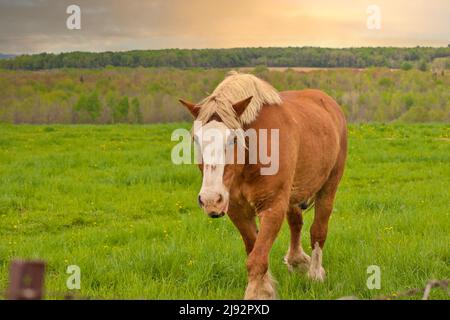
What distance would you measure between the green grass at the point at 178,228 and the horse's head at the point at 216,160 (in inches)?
45.8

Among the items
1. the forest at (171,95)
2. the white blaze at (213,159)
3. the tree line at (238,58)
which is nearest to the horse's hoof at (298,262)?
the white blaze at (213,159)

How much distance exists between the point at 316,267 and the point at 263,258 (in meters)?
1.54

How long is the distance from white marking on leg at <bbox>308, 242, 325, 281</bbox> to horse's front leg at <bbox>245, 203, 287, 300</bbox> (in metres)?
1.07

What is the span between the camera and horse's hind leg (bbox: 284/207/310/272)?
617cm

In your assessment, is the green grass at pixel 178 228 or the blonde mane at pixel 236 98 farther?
the green grass at pixel 178 228

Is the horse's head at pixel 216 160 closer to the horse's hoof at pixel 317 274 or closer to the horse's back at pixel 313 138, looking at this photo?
the horse's back at pixel 313 138

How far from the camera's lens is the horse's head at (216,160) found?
4082mm

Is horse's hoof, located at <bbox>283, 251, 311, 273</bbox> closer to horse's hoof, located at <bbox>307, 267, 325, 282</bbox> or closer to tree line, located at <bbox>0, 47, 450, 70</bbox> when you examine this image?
horse's hoof, located at <bbox>307, 267, 325, 282</bbox>

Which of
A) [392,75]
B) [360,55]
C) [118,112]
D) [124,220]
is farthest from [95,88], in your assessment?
[124,220]

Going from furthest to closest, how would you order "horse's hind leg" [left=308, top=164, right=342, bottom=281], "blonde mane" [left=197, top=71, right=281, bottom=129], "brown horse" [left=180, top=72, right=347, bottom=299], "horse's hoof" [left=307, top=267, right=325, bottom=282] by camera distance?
"horse's hind leg" [left=308, top=164, right=342, bottom=281]
"horse's hoof" [left=307, top=267, right=325, bottom=282]
"blonde mane" [left=197, top=71, right=281, bottom=129]
"brown horse" [left=180, top=72, right=347, bottom=299]

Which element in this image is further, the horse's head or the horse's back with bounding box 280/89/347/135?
the horse's back with bounding box 280/89/347/135

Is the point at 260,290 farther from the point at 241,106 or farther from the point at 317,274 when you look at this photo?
the point at 241,106
